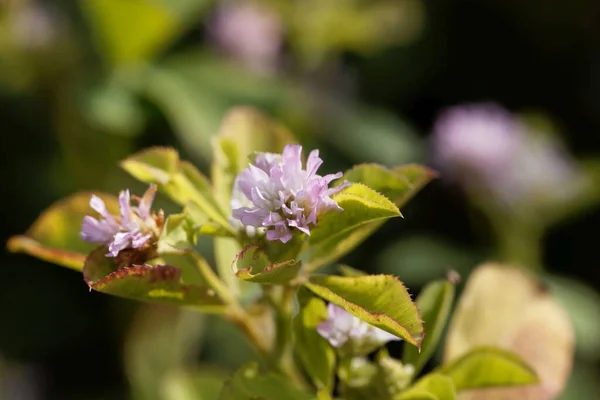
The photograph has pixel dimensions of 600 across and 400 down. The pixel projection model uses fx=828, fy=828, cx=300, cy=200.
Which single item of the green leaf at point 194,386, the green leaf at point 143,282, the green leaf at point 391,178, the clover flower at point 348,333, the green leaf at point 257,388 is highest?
the green leaf at point 391,178

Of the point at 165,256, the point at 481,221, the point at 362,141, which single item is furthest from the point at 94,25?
the point at 165,256

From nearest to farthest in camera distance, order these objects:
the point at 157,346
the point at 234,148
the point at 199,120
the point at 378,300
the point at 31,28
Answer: the point at 378,300
the point at 234,148
the point at 157,346
the point at 199,120
the point at 31,28

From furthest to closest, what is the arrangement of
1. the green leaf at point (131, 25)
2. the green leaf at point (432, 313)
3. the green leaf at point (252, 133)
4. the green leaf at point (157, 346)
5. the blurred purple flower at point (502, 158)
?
the blurred purple flower at point (502, 158)
the green leaf at point (131, 25)
the green leaf at point (157, 346)
the green leaf at point (252, 133)
the green leaf at point (432, 313)

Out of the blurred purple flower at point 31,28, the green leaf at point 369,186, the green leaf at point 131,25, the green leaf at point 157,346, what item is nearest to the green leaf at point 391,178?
the green leaf at point 369,186

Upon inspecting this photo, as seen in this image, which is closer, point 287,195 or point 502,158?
point 287,195

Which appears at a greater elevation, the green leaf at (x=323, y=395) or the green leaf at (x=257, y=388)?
the green leaf at (x=323, y=395)

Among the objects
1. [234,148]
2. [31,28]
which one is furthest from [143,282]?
[31,28]

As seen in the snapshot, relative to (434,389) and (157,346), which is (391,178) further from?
(157,346)

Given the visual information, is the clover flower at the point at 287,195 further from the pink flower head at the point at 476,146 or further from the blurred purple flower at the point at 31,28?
the pink flower head at the point at 476,146
